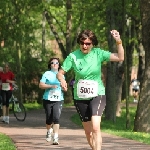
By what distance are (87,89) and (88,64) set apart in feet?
1.20

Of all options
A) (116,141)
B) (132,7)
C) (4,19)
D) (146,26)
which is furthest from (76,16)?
(116,141)

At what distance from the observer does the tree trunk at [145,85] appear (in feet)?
58.6

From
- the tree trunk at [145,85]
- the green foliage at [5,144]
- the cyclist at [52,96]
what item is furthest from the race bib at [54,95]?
the tree trunk at [145,85]

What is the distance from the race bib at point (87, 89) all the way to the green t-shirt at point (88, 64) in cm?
7

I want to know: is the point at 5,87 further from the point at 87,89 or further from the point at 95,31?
the point at 87,89

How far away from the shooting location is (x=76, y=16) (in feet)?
125

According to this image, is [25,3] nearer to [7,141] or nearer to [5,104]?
[5,104]

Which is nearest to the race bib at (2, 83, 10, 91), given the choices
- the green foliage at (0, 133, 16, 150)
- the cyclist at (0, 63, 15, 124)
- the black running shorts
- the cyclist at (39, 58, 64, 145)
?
the cyclist at (0, 63, 15, 124)

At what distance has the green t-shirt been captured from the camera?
9.88 metres

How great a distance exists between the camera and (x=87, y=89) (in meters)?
9.80

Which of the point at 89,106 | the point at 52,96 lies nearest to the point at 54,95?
the point at 52,96

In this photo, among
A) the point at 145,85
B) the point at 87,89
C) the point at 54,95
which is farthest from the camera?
the point at 145,85

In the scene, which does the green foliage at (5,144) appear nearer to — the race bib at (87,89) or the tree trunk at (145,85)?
the race bib at (87,89)

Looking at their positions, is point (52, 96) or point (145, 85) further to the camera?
point (145, 85)
